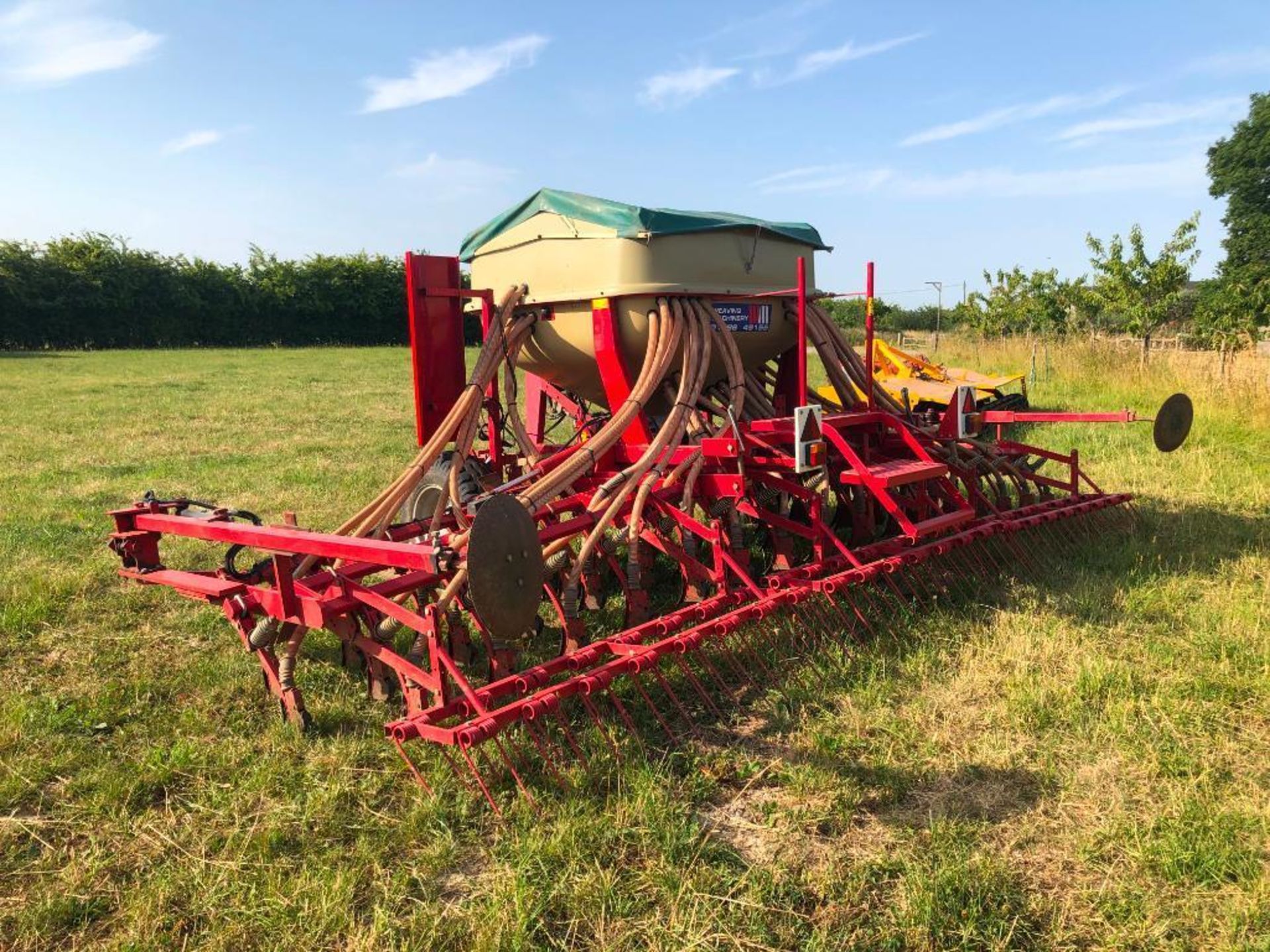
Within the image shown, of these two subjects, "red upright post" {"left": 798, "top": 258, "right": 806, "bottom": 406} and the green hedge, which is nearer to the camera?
"red upright post" {"left": 798, "top": 258, "right": 806, "bottom": 406}

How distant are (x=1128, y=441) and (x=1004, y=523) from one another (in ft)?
17.4

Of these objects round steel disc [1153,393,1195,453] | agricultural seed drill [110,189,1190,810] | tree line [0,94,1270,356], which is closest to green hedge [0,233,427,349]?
tree line [0,94,1270,356]

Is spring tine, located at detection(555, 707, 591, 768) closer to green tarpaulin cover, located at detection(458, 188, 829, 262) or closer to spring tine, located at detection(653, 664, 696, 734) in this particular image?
spring tine, located at detection(653, 664, 696, 734)

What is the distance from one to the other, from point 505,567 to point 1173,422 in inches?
173

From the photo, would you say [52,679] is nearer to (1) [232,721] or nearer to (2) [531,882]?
(1) [232,721]

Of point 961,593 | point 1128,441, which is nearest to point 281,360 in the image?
point 1128,441

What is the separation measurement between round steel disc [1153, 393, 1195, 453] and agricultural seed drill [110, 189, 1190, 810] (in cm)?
2

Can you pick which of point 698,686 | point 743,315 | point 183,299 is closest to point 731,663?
point 698,686

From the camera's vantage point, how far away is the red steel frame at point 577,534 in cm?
284

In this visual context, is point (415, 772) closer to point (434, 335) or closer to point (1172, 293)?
point (434, 335)

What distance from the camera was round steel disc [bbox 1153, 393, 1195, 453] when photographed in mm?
4910

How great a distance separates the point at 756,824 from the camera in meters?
2.70

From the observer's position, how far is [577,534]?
373 centimetres

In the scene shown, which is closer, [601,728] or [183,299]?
[601,728]
